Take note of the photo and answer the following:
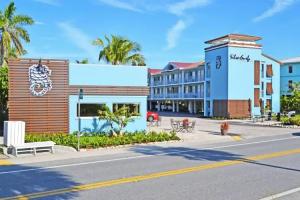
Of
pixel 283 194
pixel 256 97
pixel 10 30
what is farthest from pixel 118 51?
pixel 283 194

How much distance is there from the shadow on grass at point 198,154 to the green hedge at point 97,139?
129 centimetres

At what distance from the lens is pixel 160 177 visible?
11.7 metres

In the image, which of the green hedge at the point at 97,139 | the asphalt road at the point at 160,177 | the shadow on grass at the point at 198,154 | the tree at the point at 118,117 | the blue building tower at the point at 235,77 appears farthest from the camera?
the blue building tower at the point at 235,77

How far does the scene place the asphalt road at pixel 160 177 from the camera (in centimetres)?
952

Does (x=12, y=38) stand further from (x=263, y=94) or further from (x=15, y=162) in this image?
(x=263, y=94)

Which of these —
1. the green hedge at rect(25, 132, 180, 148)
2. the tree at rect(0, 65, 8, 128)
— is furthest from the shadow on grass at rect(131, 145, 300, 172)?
the tree at rect(0, 65, 8, 128)

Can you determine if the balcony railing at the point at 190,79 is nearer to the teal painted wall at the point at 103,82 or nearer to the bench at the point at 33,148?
the teal painted wall at the point at 103,82

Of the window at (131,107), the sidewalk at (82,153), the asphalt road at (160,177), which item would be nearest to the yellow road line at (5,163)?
the sidewalk at (82,153)

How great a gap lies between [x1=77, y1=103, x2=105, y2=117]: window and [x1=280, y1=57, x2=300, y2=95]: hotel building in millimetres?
51941

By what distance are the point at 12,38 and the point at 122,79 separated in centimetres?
1501

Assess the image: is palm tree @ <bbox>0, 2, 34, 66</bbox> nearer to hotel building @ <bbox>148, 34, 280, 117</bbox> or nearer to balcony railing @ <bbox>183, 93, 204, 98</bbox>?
hotel building @ <bbox>148, 34, 280, 117</bbox>

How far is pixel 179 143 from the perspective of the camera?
75.2ft

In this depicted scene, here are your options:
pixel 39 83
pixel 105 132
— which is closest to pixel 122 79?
pixel 105 132

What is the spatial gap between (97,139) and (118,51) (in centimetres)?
2361
